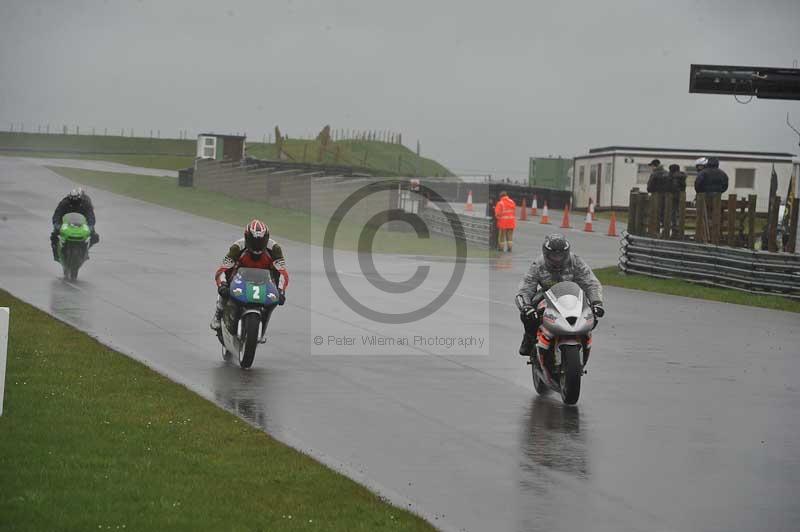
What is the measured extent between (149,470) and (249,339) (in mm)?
5711

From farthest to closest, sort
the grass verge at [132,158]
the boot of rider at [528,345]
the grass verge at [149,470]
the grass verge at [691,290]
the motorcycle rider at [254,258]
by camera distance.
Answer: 1. the grass verge at [132,158]
2. the grass verge at [691,290]
3. the motorcycle rider at [254,258]
4. the boot of rider at [528,345]
5. the grass verge at [149,470]

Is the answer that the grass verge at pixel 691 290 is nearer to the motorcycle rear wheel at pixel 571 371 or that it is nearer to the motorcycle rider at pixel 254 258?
the motorcycle rider at pixel 254 258

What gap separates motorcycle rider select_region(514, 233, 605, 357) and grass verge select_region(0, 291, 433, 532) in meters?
3.34

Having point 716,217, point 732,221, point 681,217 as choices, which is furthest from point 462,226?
point 732,221

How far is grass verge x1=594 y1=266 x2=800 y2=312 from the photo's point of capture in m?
24.8

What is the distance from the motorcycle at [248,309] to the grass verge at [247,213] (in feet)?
75.3

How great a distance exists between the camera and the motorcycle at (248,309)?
46.4 ft

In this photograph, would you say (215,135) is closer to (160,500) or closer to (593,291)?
(593,291)

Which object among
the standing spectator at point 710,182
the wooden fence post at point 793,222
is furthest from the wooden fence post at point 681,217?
the wooden fence post at point 793,222

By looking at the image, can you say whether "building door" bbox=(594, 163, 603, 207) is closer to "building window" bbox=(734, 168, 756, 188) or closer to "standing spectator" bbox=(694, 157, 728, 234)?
"building window" bbox=(734, 168, 756, 188)

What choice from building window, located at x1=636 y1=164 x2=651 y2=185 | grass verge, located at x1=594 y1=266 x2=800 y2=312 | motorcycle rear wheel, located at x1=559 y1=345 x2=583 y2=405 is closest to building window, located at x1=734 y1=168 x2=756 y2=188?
building window, located at x1=636 y1=164 x2=651 y2=185

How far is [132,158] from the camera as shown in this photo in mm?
93062

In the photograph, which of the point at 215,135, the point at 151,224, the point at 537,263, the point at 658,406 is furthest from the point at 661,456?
the point at 215,135

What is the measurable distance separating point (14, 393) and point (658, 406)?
579cm
